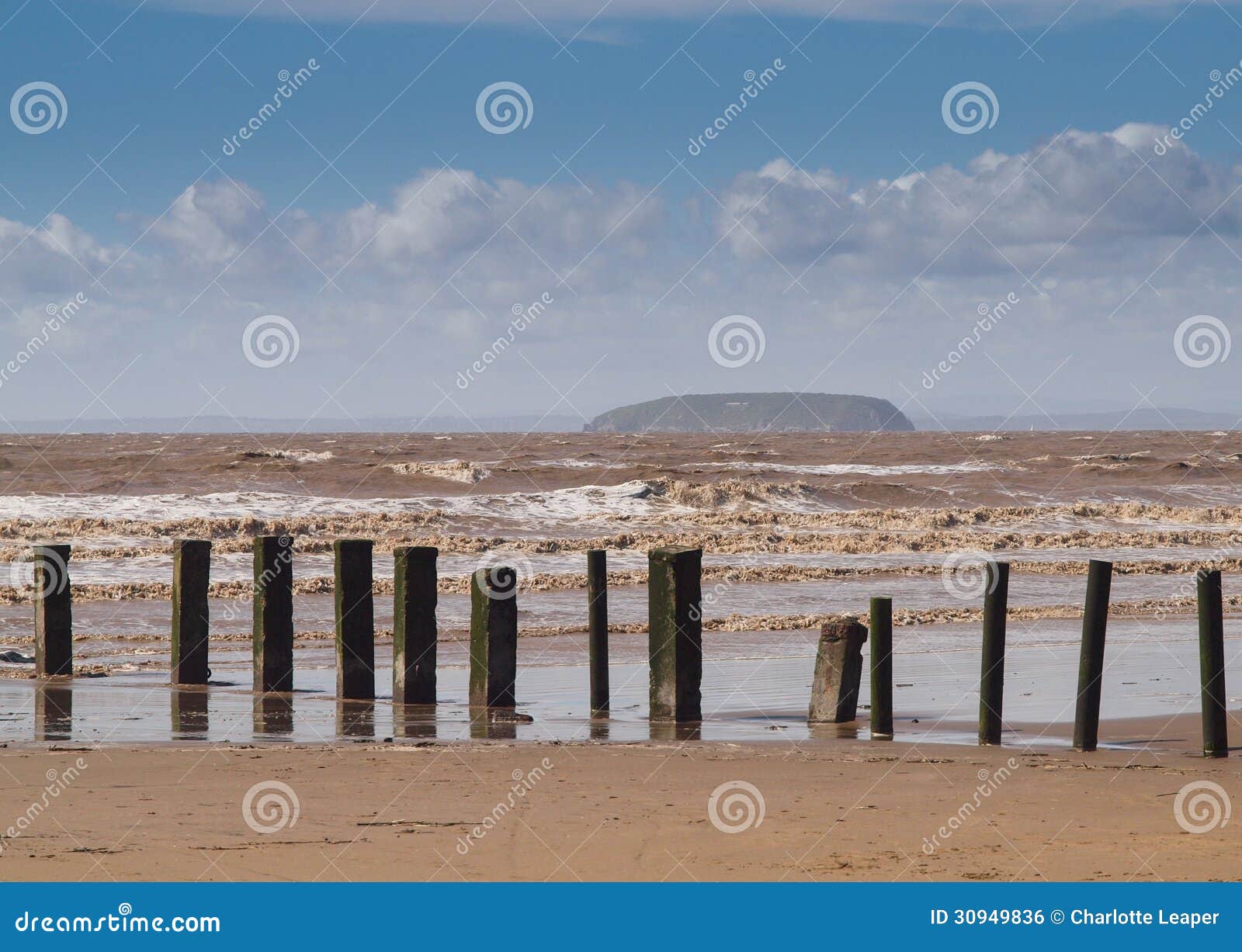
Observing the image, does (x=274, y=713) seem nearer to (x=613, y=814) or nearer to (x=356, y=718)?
(x=356, y=718)

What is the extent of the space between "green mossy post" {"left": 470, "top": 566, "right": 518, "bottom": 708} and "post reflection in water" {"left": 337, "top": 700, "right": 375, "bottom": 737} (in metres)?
0.88

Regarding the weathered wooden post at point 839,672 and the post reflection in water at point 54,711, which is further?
the weathered wooden post at point 839,672

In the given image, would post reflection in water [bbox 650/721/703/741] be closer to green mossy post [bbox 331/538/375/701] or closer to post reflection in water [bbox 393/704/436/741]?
post reflection in water [bbox 393/704/436/741]

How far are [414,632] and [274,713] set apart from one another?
1279 mm

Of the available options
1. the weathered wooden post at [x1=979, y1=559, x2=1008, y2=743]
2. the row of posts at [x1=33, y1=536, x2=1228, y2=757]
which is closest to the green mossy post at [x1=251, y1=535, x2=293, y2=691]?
the row of posts at [x1=33, y1=536, x2=1228, y2=757]

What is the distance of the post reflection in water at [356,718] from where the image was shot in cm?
1001

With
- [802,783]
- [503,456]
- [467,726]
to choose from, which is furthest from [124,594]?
[503,456]

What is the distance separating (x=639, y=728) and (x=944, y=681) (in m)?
3.84

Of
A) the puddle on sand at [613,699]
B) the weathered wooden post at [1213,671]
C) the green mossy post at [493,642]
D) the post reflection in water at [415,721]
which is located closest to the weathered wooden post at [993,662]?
the puddle on sand at [613,699]

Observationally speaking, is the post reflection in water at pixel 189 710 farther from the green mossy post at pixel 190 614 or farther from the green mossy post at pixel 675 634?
the green mossy post at pixel 675 634

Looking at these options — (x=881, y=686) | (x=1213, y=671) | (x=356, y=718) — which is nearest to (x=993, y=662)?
(x=881, y=686)

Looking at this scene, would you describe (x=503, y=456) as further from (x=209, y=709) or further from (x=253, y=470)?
(x=209, y=709)

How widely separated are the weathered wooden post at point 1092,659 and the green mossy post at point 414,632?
513 cm

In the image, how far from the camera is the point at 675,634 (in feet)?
34.3
